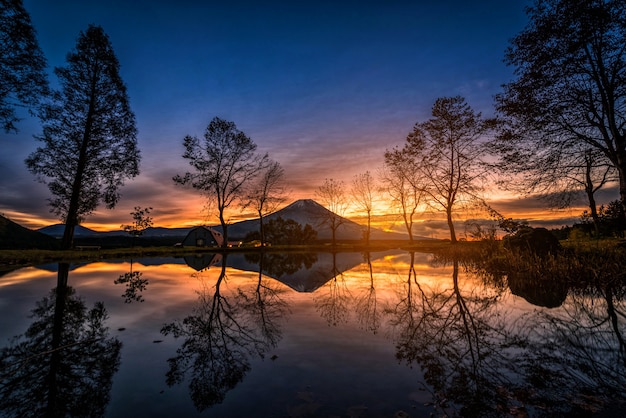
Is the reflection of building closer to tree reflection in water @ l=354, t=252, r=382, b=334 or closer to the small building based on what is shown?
tree reflection in water @ l=354, t=252, r=382, b=334

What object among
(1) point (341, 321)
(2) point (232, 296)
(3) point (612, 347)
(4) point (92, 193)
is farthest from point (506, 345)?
(4) point (92, 193)

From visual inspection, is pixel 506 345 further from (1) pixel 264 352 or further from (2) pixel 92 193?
(2) pixel 92 193

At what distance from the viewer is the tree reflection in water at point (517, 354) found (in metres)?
2.42

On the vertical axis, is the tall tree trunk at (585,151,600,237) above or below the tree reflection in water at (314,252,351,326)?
above

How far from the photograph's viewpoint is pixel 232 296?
295 inches

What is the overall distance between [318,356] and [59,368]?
2.84m

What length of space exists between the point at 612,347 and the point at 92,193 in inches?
1070

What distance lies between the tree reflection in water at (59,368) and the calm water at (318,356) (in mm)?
17

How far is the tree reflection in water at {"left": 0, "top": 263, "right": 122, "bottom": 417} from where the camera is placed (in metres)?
2.45

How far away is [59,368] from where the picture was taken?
3154 millimetres

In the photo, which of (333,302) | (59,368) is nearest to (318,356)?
(59,368)

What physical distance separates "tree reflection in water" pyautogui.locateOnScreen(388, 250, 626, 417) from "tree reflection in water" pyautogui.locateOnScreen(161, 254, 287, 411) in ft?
6.13

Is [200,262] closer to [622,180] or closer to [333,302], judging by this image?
[333,302]

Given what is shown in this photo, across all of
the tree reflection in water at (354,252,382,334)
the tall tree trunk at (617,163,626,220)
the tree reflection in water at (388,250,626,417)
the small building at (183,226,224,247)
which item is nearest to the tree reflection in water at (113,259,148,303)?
the tree reflection in water at (354,252,382,334)
